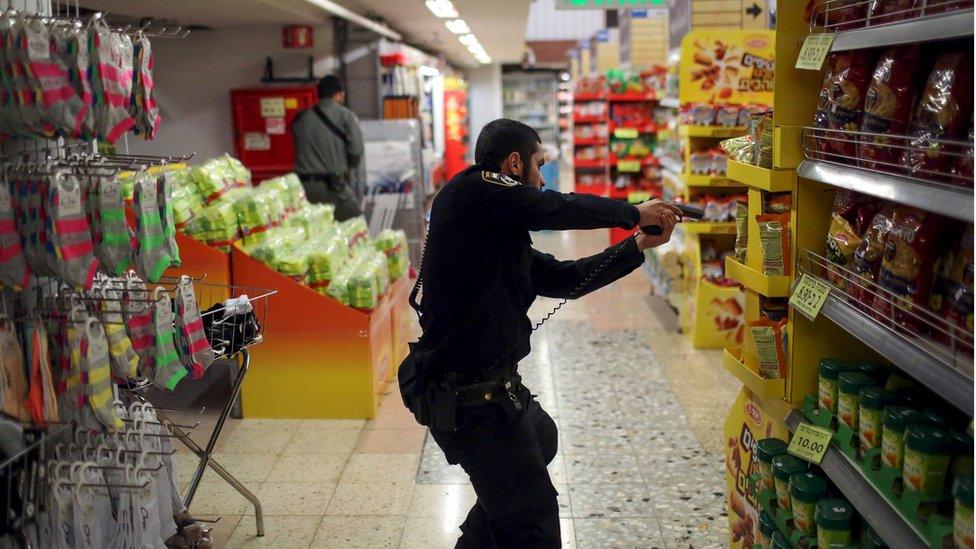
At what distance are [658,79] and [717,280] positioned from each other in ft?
14.4

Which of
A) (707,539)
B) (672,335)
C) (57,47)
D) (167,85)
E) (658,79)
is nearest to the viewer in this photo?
(57,47)

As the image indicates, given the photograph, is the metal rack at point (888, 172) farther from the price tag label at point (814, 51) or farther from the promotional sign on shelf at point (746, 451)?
the promotional sign on shelf at point (746, 451)

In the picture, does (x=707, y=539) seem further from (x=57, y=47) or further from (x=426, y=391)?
(x=57, y=47)

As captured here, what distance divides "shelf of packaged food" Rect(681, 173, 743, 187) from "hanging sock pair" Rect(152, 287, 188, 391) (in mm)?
4352

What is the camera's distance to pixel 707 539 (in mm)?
3539

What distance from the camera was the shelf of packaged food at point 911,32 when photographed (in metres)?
1.71

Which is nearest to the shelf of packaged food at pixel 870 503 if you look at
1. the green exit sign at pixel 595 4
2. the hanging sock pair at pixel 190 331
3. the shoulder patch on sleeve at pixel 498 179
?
the shoulder patch on sleeve at pixel 498 179

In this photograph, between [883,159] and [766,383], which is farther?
[766,383]

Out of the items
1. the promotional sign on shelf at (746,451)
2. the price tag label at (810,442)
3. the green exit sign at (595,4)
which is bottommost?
the promotional sign on shelf at (746,451)

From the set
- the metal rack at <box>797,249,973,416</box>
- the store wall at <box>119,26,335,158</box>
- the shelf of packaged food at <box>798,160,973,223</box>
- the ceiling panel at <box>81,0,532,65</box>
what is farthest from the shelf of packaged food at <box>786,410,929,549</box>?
the store wall at <box>119,26,335,158</box>

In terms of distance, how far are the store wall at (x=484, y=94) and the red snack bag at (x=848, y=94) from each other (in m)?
20.9

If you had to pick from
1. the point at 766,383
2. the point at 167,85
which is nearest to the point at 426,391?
the point at 766,383

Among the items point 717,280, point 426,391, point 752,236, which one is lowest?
point 717,280

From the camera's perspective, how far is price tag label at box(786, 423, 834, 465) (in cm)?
240
